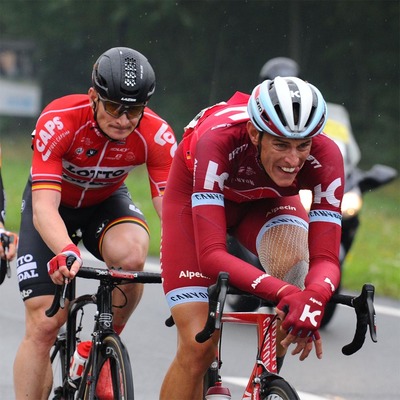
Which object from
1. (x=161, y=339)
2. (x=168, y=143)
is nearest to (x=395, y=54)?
(x=161, y=339)

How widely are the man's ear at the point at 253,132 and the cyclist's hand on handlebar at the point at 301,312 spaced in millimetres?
782

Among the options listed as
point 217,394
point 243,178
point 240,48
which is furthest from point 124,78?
point 240,48

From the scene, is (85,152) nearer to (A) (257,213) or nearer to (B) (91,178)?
(B) (91,178)

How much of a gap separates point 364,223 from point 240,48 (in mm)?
10696

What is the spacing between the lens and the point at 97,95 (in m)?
5.86

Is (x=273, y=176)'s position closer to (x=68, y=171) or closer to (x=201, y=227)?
(x=201, y=227)

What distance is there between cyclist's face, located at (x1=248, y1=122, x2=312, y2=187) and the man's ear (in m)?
0.08

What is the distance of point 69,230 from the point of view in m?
6.53

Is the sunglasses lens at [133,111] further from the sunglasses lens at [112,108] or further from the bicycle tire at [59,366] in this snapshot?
the bicycle tire at [59,366]

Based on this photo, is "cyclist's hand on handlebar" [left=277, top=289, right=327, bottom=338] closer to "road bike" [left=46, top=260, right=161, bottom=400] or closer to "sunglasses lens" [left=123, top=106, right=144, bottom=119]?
"road bike" [left=46, top=260, right=161, bottom=400]

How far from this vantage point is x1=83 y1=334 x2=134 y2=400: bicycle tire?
202 inches

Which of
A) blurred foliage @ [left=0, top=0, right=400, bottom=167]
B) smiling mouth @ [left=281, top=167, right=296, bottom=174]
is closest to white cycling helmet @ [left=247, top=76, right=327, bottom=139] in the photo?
smiling mouth @ [left=281, top=167, right=296, bottom=174]

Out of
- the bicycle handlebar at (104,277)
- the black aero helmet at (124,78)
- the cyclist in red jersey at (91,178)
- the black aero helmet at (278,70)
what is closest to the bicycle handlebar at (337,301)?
the bicycle handlebar at (104,277)

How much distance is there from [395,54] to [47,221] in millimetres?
23253
